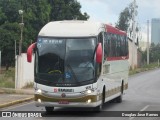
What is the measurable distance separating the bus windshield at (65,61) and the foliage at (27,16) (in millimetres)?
50226

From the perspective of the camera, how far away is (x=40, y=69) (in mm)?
17016

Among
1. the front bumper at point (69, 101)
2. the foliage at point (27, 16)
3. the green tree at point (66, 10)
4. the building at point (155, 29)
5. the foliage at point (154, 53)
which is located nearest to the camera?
the front bumper at point (69, 101)

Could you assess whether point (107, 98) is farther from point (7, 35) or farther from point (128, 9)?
point (128, 9)

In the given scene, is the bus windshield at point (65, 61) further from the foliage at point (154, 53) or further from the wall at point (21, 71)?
the foliage at point (154, 53)

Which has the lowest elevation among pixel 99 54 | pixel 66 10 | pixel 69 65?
pixel 69 65

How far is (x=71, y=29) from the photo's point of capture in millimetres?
17469

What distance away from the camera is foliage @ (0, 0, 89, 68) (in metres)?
68.2

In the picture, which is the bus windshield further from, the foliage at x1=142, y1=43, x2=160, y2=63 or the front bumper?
the foliage at x1=142, y1=43, x2=160, y2=63

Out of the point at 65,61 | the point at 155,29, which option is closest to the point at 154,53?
the point at 155,29

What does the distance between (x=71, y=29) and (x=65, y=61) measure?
1265 millimetres

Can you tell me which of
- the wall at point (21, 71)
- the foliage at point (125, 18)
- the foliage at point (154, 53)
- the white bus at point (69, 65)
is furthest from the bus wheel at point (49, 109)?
the foliage at point (154, 53)

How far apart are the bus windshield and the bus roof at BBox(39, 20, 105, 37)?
0.20 metres

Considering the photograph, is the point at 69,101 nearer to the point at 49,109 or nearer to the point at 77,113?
the point at 77,113

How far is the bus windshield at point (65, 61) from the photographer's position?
16734 mm
